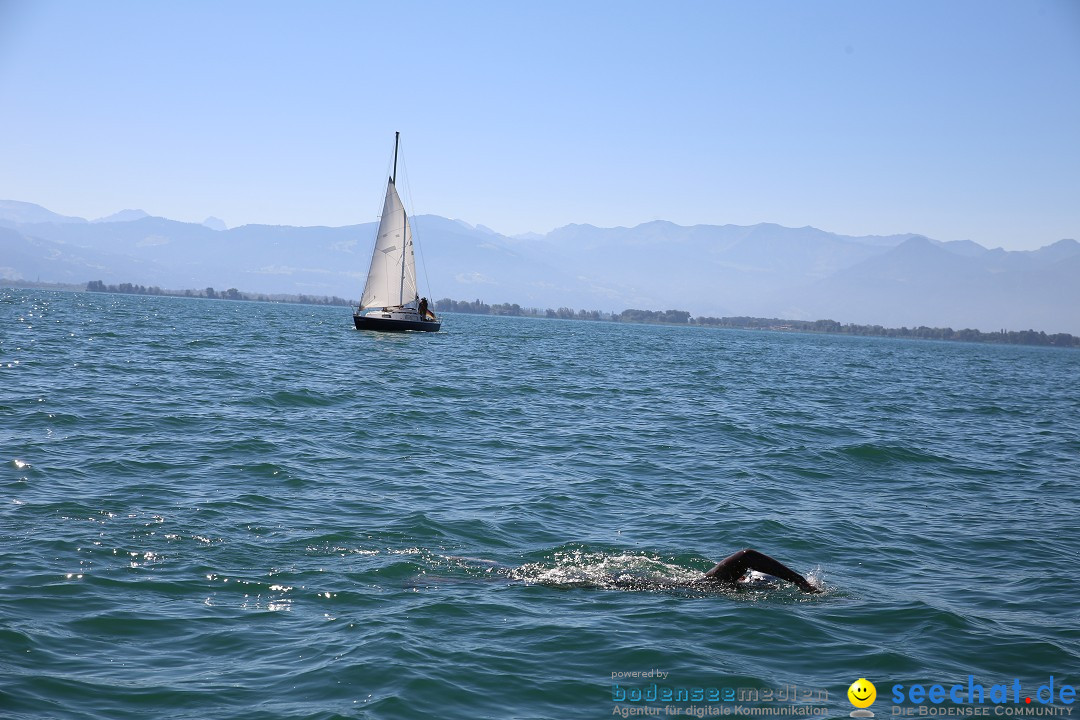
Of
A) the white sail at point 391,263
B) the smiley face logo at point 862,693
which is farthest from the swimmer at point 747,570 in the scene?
the white sail at point 391,263

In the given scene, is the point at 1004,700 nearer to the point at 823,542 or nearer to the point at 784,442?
the point at 823,542

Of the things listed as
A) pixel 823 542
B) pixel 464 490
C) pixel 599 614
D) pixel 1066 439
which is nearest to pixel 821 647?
pixel 599 614

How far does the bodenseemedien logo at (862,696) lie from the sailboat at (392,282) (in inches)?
2095

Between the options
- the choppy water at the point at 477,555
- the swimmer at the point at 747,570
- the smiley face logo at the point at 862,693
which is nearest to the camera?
the smiley face logo at the point at 862,693

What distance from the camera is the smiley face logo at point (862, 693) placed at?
7453mm

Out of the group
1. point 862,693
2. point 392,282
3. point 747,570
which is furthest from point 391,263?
point 862,693

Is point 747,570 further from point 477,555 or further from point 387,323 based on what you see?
point 387,323

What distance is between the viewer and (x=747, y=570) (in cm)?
1066

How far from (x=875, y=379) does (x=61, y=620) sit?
177 ft

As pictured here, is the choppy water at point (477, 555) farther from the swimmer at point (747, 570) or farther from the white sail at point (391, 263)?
the white sail at point (391, 263)

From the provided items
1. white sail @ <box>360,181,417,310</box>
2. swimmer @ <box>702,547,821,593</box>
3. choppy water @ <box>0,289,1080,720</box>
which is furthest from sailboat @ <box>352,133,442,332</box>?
swimmer @ <box>702,547,821,593</box>

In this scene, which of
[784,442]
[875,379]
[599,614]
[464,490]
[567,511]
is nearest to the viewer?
[599,614]

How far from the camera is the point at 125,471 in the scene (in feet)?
47.6

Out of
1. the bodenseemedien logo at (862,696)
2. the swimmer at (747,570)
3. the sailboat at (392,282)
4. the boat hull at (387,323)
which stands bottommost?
the bodenseemedien logo at (862,696)
